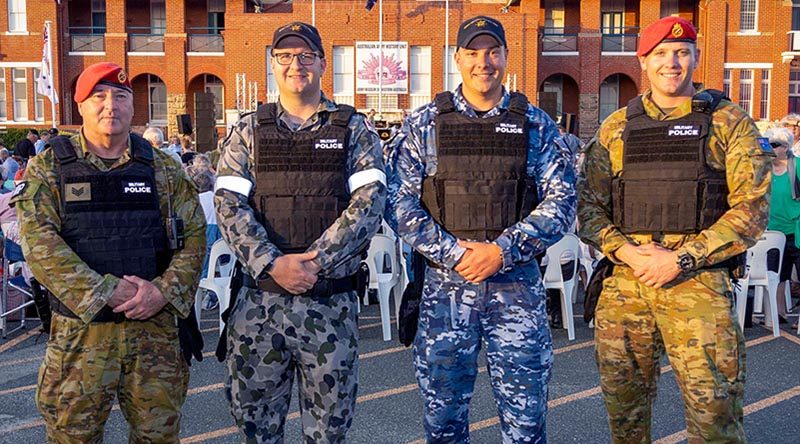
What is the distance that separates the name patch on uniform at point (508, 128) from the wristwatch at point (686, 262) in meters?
0.94

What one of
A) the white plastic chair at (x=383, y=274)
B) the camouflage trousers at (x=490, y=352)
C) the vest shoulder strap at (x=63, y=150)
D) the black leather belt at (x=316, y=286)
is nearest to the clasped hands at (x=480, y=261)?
the camouflage trousers at (x=490, y=352)

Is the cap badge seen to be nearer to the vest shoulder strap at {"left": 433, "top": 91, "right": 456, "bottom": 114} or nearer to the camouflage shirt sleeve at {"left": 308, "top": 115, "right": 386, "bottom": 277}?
the vest shoulder strap at {"left": 433, "top": 91, "right": 456, "bottom": 114}

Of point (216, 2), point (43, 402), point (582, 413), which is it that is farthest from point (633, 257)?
point (216, 2)

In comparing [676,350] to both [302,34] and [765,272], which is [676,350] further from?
[765,272]

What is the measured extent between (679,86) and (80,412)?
10.3ft

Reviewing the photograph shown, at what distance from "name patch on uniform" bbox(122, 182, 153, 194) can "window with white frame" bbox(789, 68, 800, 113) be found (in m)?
37.2

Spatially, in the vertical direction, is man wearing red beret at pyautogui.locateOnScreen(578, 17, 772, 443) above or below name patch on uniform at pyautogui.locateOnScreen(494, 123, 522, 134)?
below

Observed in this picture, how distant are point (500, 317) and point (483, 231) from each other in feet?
1.35

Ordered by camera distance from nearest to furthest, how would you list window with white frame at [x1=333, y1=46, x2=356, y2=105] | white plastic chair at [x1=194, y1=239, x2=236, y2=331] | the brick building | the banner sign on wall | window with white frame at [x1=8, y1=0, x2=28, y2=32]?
white plastic chair at [x1=194, y1=239, x2=236, y2=331]
the banner sign on wall
the brick building
window with white frame at [x1=333, y1=46, x2=356, y2=105]
window with white frame at [x1=8, y1=0, x2=28, y2=32]

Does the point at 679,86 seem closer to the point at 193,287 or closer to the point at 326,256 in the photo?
the point at 326,256

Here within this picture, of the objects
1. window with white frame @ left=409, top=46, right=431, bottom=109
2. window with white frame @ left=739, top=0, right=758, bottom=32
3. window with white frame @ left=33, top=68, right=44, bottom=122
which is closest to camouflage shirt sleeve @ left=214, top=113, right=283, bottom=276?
window with white frame @ left=409, top=46, right=431, bottom=109

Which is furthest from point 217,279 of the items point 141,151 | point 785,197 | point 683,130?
point 785,197

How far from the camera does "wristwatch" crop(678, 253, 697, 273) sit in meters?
3.25

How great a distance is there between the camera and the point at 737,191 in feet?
10.9
